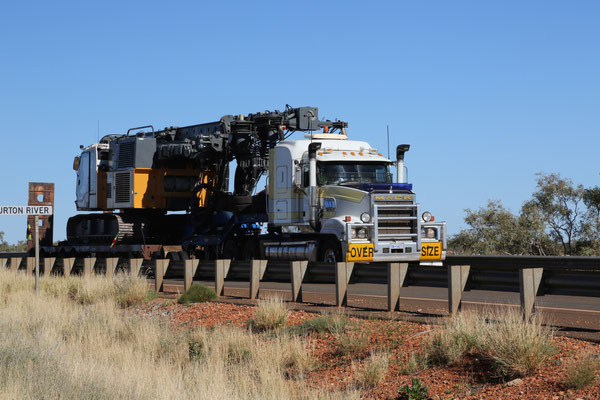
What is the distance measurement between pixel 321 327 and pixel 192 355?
205cm

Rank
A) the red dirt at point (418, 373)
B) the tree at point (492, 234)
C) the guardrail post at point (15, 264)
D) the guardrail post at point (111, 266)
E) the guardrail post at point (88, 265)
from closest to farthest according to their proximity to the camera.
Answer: the red dirt at point (418, 373), the guardrail post at point (111, 266), the guardrail post at point (88, 265), the guardrail post at point (15, 264), the tree at point (492, 234)

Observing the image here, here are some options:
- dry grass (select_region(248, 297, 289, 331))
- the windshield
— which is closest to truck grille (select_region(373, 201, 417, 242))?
the windshield

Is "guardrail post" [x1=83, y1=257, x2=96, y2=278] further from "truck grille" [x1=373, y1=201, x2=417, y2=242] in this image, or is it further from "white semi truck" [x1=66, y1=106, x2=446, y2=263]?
"truck grille" [x1=373, y1=201, x2=417, y2=242]

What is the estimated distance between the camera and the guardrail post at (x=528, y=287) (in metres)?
12.0

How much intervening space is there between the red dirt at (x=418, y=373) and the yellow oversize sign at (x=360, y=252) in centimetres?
640

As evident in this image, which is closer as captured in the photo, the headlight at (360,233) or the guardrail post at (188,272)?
the guardrail post at (188,272)

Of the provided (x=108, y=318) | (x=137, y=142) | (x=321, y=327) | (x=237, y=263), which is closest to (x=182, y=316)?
(x=108, y=318)

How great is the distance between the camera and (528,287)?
39.5 ft

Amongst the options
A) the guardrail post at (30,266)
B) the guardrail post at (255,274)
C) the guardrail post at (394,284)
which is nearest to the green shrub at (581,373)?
the guardrail post at (394,284)

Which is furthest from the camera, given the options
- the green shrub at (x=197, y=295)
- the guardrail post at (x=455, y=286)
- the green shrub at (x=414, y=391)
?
the green shrub at (x=197, y=295)

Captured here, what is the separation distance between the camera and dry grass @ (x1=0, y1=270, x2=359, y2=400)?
9.95m

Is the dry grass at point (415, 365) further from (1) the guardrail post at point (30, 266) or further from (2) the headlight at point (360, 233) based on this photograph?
(1) the guardrail post at point (30, 266)

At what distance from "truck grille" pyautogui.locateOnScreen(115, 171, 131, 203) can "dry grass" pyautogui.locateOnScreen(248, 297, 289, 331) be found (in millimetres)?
16586

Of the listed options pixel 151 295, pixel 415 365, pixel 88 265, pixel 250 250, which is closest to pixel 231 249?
pixel 250 250
